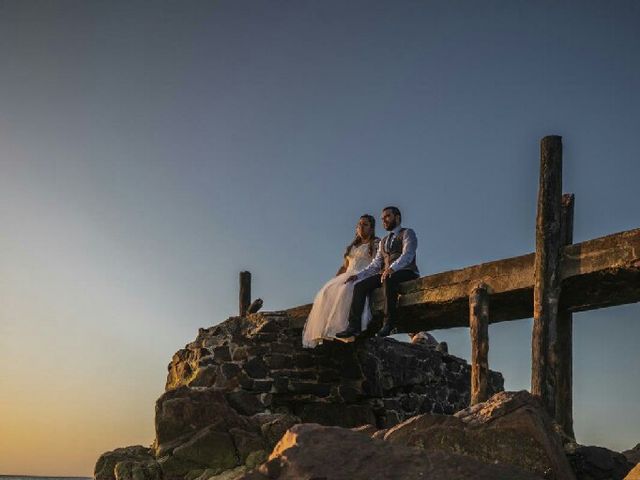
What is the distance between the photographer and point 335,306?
10.2 meters

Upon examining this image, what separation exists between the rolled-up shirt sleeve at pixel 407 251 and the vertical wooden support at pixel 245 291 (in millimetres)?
5259

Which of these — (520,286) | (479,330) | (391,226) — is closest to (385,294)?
(391,226)

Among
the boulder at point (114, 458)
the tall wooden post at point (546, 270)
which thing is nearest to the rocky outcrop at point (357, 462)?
the tall wooden post at point (546, 270)

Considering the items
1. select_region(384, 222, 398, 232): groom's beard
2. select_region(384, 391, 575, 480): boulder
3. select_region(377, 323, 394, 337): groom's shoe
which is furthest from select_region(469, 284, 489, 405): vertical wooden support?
select_region(384, 391, 575, 480): boulder

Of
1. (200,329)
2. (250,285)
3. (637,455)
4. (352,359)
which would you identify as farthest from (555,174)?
(250,285)

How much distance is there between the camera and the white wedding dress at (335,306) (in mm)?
10109

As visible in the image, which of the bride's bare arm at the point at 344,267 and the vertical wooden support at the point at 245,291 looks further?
the vertical wooden support at the point at 245,291

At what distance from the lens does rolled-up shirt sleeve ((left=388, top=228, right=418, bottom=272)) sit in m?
9.89

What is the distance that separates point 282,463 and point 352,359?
7.52 meters

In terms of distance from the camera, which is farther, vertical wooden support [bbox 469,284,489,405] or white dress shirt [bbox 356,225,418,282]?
white dress shirt [bbox 356,225,418,282]

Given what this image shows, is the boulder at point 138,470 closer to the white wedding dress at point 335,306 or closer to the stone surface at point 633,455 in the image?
the white wedding dress at point 335,306

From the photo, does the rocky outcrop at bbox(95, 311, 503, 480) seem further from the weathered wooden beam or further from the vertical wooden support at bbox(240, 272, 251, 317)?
the vertical wooden support at bbox(240, 272, 251, 317)

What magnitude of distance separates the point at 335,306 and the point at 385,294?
27.6 inches

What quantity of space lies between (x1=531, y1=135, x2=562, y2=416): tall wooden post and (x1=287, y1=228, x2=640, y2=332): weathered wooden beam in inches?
5.8
